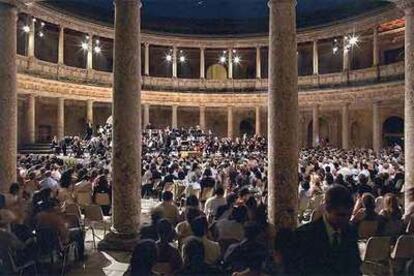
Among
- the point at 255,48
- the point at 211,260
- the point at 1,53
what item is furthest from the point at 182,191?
the point at 255,48

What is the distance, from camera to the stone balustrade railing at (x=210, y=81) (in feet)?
97.1

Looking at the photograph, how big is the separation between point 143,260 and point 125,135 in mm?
3957

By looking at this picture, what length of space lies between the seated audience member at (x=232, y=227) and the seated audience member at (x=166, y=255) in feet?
4.83

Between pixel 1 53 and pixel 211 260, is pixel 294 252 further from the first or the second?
pixel 1 53

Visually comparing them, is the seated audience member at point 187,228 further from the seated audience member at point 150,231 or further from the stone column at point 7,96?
the stone column at point 7,96

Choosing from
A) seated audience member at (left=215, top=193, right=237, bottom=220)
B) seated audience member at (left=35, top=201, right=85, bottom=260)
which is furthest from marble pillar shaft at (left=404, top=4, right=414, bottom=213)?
seated audience member at (left=35, top=201, right=85, bottom=260)

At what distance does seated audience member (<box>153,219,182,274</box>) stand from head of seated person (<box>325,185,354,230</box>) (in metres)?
2.33

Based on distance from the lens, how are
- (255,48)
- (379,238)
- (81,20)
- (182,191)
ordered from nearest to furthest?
(379,238) < (182,191) < (81,20) < (255,48)

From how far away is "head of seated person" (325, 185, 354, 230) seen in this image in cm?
378

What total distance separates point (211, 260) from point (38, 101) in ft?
103

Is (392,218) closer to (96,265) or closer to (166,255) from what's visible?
(166,255)

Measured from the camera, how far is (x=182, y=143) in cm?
2847

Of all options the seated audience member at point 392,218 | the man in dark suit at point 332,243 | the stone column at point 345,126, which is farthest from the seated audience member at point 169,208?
the stone column at point 345,126

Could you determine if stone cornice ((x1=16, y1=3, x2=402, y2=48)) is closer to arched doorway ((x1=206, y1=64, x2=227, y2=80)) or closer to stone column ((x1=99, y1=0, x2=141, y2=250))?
arched doorway ((x1=206, y1=64, x2=227, y2=80))
